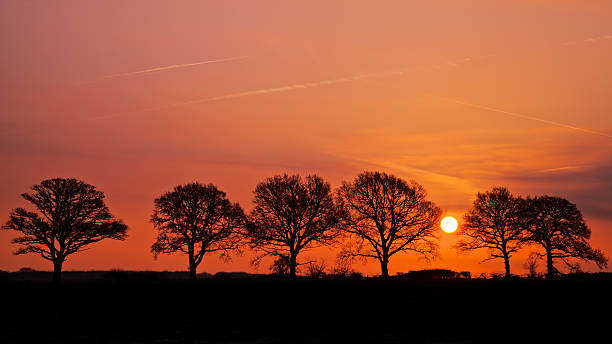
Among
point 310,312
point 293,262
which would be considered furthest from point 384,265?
point 310,312

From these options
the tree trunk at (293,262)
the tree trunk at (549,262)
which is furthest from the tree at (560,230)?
the tree trunk at (293,262)

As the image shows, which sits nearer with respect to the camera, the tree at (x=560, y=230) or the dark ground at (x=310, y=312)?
the dark ground at (x=310, y=312)

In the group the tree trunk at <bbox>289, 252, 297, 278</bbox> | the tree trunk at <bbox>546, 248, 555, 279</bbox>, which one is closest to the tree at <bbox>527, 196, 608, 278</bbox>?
the tree trunk at <bbox>546, 248, 555, 279</bbox>

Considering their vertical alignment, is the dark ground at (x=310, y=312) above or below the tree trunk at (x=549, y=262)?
below

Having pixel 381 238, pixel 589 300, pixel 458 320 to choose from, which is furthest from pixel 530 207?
pixel 458 320

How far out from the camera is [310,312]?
1503 inches

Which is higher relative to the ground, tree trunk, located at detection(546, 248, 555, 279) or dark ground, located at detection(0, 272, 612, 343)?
tree trunk, located at detection(546, 248, 555, 279)

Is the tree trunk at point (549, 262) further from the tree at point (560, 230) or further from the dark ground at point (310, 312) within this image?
the dark ground at point (310, 312)

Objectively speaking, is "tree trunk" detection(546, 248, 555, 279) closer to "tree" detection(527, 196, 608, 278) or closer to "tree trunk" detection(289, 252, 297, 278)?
"tree" detection(527, 196, 608, 278)

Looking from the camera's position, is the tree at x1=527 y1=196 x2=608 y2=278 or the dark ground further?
the tree at x1=527 y1=196 x2=608 y2=278

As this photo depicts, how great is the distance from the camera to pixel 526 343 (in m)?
26.3

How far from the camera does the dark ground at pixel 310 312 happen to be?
2895cm

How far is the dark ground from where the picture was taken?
1140 inches

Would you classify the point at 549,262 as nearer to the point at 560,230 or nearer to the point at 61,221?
the point at 560,230
